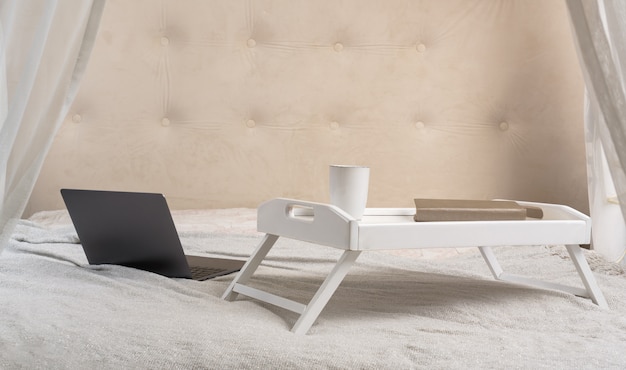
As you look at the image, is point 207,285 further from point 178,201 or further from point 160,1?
point 160,1

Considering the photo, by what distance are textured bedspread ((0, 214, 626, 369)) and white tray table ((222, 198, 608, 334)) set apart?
34mm

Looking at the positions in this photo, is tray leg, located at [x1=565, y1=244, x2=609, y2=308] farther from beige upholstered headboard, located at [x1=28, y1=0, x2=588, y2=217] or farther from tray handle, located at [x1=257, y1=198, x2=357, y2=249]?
beige upholstered headboard, located at [x1=28, y1=0, x2=588, y2=217]

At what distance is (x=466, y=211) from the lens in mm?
1190

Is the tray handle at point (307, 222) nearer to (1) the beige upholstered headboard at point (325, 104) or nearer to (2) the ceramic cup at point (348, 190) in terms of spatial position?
(2) the ceramic cup at point (348, 190)

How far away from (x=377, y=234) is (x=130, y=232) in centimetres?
55

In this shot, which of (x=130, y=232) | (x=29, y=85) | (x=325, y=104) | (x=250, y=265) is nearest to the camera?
(x=29, y=85)

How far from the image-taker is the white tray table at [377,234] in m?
1.06

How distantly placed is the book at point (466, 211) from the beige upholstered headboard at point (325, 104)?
924 mm

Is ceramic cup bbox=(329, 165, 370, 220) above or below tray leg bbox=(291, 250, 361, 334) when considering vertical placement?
above

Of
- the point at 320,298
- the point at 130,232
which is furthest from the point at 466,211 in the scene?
the point at 130,232

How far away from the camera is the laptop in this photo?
1.35 meters

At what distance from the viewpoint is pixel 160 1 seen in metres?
2.13

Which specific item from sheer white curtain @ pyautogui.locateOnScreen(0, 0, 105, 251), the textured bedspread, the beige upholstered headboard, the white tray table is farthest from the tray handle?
the beige upholstered headboard

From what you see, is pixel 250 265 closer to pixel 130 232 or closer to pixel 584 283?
pixel 130 232
